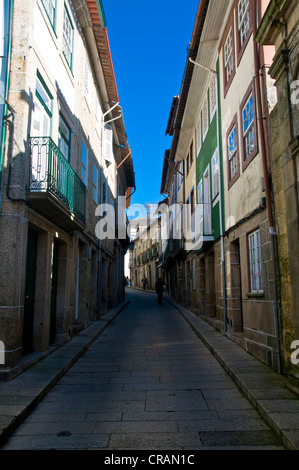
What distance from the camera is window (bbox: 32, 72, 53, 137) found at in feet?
24.2

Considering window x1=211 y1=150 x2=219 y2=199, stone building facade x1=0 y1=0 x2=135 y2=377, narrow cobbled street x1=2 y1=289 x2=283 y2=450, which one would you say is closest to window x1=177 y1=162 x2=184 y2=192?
stone building facade x1=0 y1=0 x2=135 y2=377

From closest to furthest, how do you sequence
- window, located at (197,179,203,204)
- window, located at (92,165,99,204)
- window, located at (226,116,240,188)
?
window, located at (226,116,240,188)
window, located at (92,165,99,204)
window, located at (197,179,203,204)

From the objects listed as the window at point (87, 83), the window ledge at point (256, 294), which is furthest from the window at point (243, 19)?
the window ledge at point (256, 294)

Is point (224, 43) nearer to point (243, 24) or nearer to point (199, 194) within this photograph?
point (243, 24)

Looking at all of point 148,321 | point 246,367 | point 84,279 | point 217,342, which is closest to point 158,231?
point 148,321

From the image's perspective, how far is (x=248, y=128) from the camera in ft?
26.0

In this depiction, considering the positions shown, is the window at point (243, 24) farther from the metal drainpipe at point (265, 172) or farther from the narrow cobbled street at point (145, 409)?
the narrow cobbled street at point (145, 409)

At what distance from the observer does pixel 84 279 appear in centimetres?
1122

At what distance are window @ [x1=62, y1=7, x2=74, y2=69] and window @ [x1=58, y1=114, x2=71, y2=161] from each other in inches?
63.5

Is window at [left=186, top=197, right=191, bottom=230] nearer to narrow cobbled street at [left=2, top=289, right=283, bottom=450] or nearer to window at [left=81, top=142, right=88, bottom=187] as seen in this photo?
window at [left=81, top=142, right=88, bottom=187]

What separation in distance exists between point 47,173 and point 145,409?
406cm

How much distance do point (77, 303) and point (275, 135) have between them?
7014 millimetres

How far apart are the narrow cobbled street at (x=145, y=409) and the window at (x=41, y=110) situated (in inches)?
179

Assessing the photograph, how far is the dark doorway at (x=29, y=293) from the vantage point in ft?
23.7
